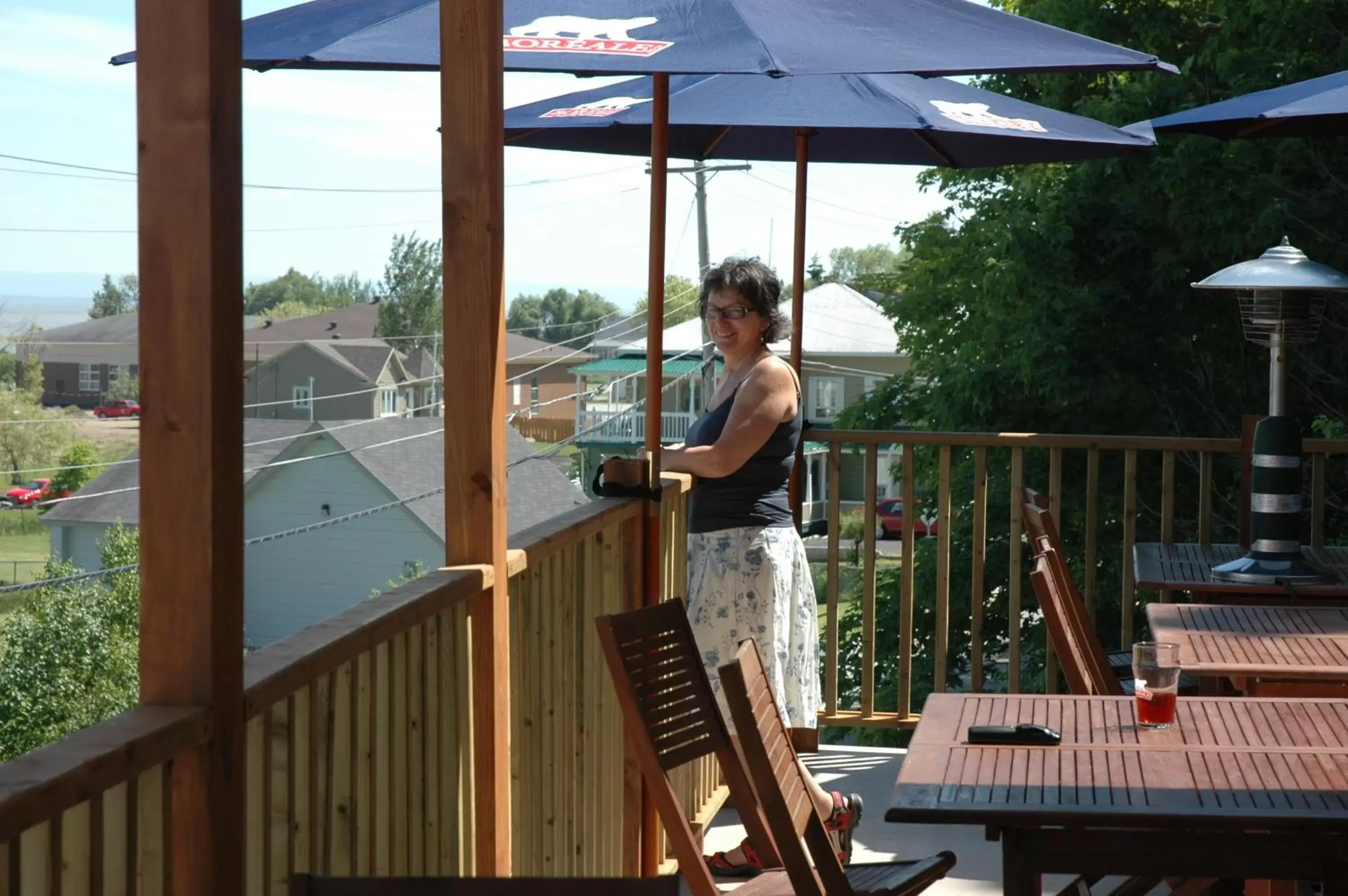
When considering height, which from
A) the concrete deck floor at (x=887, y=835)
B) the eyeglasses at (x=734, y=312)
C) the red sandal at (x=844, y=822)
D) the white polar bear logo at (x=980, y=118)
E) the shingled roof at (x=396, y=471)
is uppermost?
the white polar bear logo at (x=980, y=118)

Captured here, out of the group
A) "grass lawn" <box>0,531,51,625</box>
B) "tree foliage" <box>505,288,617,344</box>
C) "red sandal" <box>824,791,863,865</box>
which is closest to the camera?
"red sandal" <box>824,791,863,865</box>

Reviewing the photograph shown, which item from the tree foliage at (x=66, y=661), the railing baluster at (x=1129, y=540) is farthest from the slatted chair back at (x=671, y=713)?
the tree foliage at (x=66, y=661)

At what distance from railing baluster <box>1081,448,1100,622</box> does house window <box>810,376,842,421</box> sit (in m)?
48.0

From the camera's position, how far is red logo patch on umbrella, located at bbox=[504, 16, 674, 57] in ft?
9.21

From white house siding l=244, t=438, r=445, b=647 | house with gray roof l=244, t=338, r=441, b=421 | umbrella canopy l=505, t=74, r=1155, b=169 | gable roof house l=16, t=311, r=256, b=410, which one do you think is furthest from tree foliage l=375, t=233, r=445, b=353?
umbrella canopy l=505, t=74, r=1155, b=169

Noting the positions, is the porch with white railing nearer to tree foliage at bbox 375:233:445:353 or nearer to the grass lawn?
tree foliage at bbox 375:233:445:353

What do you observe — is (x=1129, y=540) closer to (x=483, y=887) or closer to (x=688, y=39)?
(x=688, y=39)

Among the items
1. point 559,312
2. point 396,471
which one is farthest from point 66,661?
point 559,312

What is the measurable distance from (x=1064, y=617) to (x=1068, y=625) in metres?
0.22

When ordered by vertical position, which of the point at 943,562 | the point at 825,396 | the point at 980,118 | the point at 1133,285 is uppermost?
the point at 980,118

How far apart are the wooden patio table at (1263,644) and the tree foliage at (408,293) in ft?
150

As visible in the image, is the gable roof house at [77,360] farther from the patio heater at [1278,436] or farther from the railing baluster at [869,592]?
the patio heater at [1278,436]

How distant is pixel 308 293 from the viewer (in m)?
55.6

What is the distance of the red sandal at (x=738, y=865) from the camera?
3.95 metres
